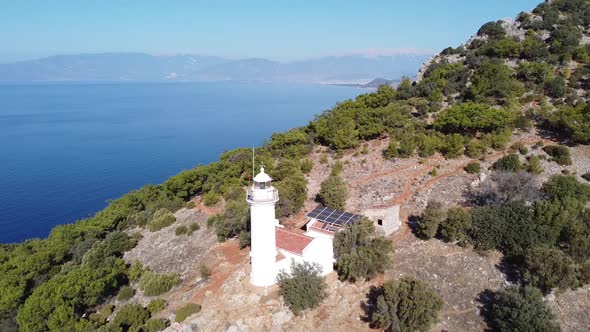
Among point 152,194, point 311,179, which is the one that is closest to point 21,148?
point 152,194

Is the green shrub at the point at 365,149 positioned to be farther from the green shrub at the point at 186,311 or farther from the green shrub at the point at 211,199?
the green shrub at the point at 186,311

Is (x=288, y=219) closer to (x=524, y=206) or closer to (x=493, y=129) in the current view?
(x=524, y=206)

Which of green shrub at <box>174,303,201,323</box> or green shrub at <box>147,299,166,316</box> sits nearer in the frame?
green shrub at <box>174,303,201,323</box>

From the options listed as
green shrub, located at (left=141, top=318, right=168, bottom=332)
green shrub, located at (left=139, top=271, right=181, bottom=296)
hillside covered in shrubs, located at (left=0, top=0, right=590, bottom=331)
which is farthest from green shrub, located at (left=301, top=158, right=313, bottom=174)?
green shrub, located at (left=141, top=318, right=168, bottom=332)

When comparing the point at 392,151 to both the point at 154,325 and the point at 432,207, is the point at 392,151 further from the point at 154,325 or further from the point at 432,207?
the point at 154,325

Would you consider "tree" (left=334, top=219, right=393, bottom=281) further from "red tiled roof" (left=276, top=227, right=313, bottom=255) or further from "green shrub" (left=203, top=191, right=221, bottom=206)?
"green shrub" (left=203, top=191, right=221, bottom=206)

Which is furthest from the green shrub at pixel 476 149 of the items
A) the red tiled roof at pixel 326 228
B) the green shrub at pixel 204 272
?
the green shrub at pixel 204 272
